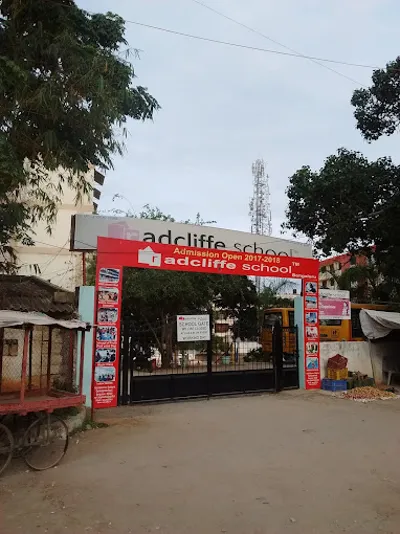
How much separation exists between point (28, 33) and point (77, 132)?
5.87ft

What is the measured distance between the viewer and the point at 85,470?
5602 millimetres

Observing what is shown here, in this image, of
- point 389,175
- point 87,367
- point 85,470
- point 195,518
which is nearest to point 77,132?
point 87,367

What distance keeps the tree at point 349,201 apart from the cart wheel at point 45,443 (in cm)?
1284

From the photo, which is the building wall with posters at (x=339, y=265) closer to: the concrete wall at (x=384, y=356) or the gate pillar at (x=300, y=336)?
the concrete wall at (x=384, y=356)

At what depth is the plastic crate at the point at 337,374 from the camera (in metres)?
12.7

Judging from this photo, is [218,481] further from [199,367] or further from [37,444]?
[199,367]

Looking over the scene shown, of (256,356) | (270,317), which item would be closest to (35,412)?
(256,356)

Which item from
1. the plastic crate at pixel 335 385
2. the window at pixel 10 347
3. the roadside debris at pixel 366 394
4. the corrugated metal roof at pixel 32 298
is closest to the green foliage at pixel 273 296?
the plastic crate at pixel 335 385

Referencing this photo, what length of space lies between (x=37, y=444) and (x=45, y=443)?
0.14m

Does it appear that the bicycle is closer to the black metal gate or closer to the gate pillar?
the black metal gate

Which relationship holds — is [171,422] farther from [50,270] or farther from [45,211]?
[50,270]

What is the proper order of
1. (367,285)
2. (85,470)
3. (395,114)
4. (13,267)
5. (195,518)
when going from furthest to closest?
(367,285) < (395,114) < (13,267) < (85,470) < (195,518)

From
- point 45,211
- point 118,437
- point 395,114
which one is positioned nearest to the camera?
point 118,437

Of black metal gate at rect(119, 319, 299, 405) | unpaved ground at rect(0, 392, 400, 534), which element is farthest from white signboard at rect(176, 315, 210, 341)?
unpaved ground at rect(0, 392, 400, 534)
